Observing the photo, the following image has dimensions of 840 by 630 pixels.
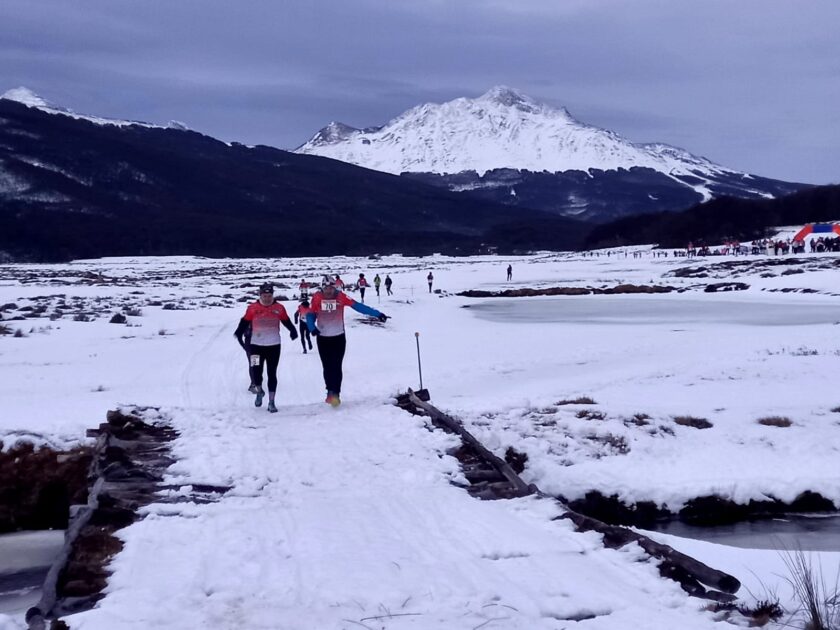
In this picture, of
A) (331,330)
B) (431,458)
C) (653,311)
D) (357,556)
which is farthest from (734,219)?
(357,556)

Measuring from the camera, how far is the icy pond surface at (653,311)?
1170 inches

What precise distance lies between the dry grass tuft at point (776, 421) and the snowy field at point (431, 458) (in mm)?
96

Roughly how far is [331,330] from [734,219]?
454 ft

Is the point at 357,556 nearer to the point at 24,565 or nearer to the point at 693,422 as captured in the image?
the point at 24,565

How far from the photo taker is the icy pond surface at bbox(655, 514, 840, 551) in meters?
8.50

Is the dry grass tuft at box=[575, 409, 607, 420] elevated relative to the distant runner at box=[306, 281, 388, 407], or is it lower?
lower

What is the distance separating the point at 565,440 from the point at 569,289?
3932 centimetres

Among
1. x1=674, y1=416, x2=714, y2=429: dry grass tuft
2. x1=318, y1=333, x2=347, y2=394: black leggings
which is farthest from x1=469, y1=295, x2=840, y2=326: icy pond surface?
x1=318, y1=333, x2=347, y2=394: black leggings

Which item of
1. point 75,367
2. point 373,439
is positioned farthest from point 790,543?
point 75,367

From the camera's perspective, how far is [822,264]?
52.2 m

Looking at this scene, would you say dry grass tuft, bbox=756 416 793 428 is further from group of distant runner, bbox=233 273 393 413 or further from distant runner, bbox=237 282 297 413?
distant runner, bbox=237 282 297 413

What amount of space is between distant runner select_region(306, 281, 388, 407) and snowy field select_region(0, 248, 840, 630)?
0.44 meters

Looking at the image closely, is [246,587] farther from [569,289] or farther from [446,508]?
[569,289]

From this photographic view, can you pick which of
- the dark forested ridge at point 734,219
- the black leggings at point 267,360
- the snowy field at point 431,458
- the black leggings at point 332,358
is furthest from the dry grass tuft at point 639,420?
the dark forested ridge at point 734,219
